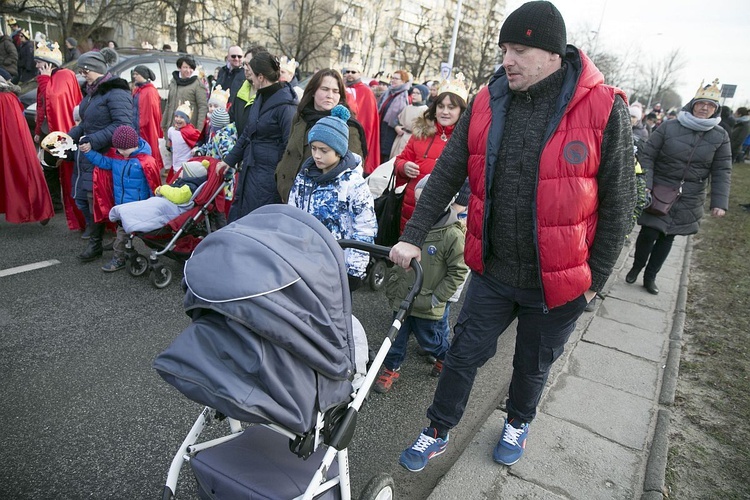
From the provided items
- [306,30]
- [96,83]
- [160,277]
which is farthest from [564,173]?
[306,30]

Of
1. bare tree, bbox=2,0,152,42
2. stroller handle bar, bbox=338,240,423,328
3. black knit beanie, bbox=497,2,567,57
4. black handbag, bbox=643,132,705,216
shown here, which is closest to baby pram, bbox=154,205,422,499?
stroller handle bar, bbox=338,240,423,328

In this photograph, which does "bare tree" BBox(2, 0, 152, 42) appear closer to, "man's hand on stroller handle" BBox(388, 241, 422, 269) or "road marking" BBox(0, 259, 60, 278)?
"road marking" BBox(0, 259, 60, 278)

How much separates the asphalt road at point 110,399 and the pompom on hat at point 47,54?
10.7 feet

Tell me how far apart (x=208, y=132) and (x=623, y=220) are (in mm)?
4828

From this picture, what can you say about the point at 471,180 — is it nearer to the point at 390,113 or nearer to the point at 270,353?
the point at 270,353

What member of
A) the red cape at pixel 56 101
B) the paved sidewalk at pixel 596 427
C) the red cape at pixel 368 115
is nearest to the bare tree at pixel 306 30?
the red cape at pixel 368 115

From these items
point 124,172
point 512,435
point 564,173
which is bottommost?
point 512,435

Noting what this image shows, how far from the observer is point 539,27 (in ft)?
6.78

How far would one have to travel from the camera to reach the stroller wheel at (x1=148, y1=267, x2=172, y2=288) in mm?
4777

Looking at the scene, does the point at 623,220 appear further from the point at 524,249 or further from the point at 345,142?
the point at 345,142

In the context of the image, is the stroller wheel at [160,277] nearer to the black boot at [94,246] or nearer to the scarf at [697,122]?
the black boot at [94,246]

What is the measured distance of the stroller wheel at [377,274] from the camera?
524 centimetres

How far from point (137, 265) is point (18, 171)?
2136 millimetres

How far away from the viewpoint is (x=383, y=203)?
455 centimetres
